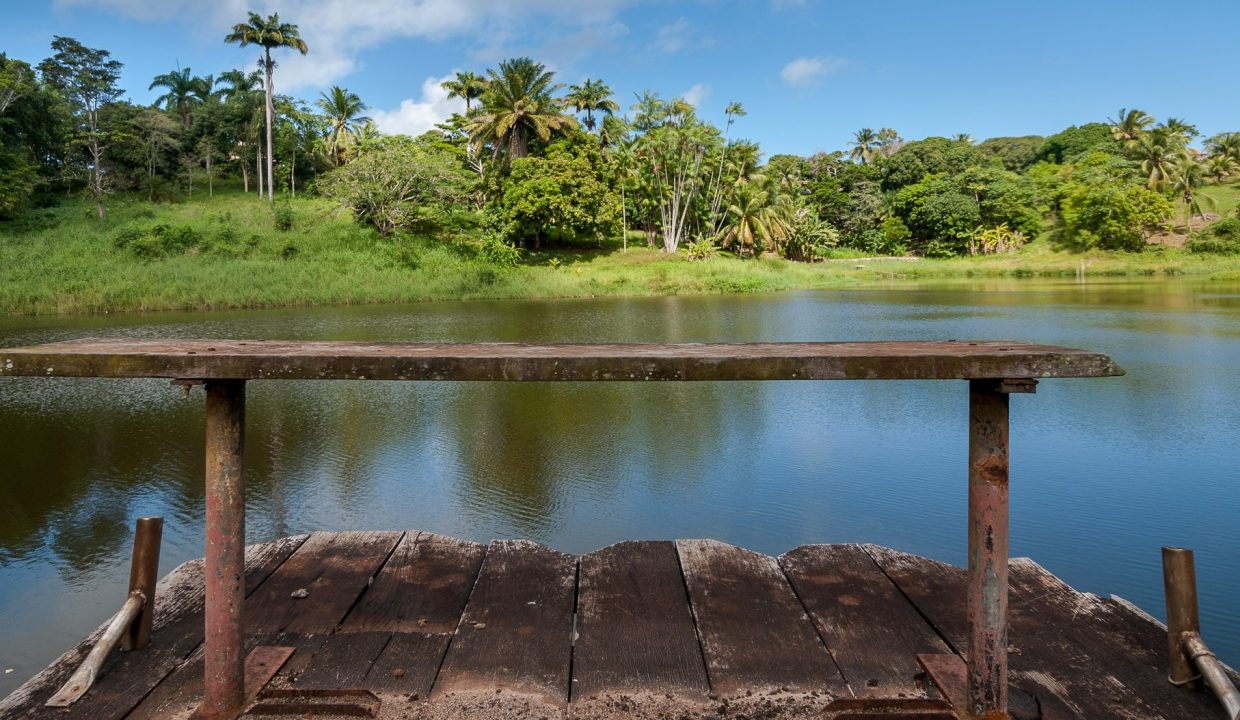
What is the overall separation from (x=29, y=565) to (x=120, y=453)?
2.97 m

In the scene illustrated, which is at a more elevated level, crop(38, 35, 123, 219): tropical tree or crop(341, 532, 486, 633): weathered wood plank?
crop(38, 35, 123, 219): tropical tree

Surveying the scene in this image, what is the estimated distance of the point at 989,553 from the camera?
2.04m

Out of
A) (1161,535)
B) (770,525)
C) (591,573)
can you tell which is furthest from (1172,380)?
(591,573)

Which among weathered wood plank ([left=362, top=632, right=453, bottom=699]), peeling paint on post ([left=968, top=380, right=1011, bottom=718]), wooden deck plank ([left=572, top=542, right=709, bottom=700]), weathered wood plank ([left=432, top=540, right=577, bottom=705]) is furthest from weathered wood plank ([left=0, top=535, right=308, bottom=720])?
peeling paint on post ([left=968, top=380, right=1011, bottom=718])

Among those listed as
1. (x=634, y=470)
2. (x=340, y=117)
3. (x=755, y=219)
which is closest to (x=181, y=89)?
(x=340, y=117)

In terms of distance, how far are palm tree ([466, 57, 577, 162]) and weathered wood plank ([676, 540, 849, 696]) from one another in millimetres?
35403

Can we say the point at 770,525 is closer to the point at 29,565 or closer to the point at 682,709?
the point at 682,709

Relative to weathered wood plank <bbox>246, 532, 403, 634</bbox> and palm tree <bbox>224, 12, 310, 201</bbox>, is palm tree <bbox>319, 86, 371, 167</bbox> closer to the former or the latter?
palm tree <bbox>224, 12, 310, 201</bbox>

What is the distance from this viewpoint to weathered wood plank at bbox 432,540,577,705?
231 centimetres

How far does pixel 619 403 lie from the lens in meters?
9.54

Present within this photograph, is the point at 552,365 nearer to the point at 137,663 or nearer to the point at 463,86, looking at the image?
the point at 137,663

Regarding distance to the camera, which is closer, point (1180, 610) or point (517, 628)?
point (1180, 610)

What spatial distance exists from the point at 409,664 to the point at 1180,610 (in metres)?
2.20

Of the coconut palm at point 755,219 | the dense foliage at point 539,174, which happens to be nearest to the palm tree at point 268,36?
the dense foliage at point 539,174
